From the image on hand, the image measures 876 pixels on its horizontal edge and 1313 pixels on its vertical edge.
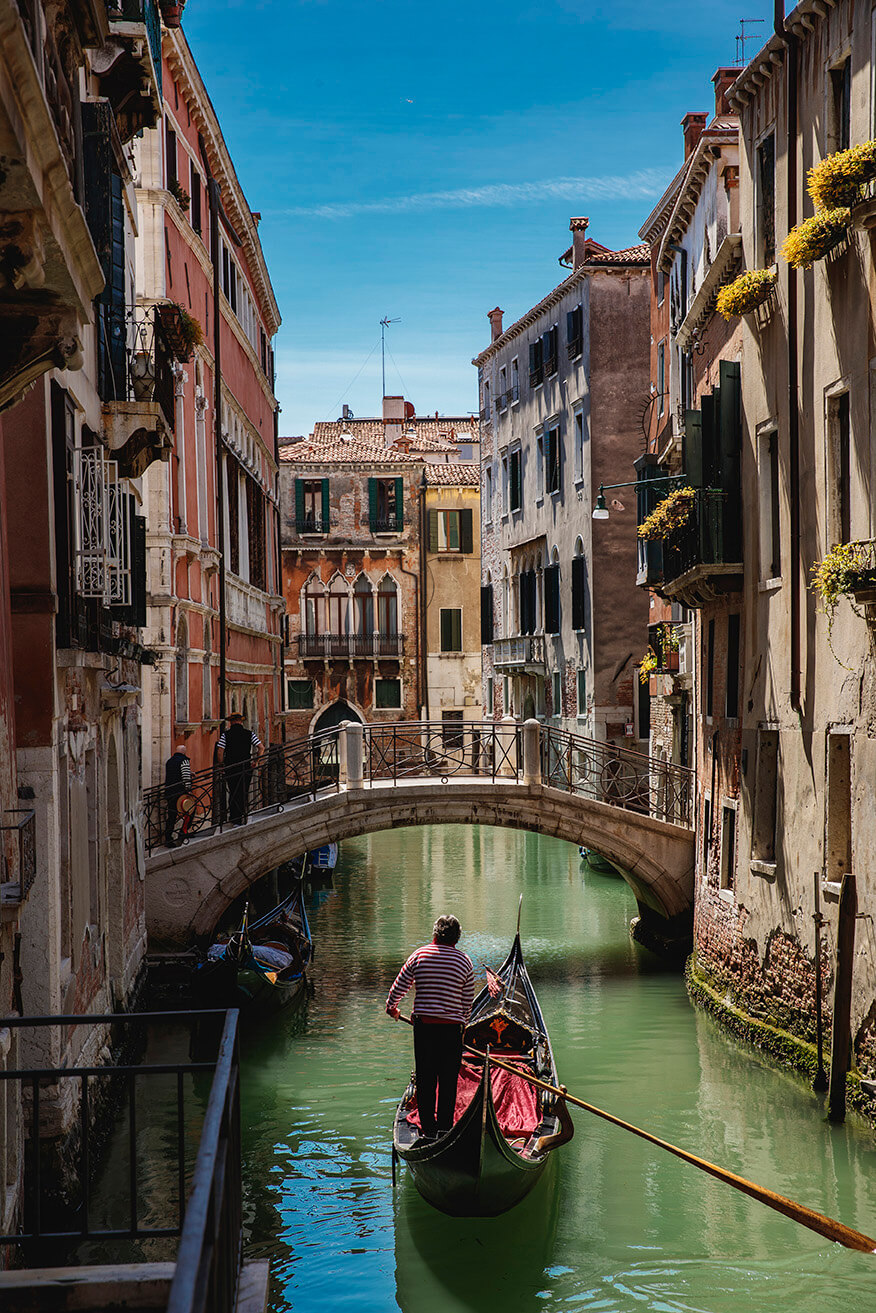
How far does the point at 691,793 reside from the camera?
15.8 m

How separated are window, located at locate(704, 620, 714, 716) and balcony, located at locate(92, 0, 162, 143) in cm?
665

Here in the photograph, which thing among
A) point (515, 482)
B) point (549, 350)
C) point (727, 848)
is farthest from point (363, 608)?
point (727, 848)

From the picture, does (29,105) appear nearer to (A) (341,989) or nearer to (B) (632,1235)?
(B) (632,1235)

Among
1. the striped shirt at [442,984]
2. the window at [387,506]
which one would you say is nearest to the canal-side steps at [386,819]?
the striped shirt at [442,984]

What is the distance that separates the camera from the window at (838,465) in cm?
998

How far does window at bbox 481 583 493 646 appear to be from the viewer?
3044 centimetres

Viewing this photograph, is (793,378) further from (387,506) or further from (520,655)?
(387,506)

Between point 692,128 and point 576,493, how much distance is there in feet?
23.7

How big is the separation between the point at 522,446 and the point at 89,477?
19.9 m

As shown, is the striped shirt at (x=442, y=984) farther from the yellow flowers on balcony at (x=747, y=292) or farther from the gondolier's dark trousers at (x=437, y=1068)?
the yellow flowers on balcony at (x=747, y=292)

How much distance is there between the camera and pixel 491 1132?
7.69 metres

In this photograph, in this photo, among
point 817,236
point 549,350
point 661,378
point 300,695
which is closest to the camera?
point 817,236

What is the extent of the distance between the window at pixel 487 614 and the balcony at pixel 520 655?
265mm

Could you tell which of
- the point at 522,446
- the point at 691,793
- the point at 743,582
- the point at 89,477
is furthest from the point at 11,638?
the point at 522,446
